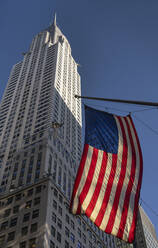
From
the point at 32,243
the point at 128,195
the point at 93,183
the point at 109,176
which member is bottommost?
the point at 128,195

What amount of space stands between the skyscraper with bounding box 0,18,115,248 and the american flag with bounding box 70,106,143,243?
26.0 m

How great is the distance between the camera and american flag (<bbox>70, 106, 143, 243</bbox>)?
773 inches

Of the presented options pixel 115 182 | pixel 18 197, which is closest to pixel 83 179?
pixel 115 182

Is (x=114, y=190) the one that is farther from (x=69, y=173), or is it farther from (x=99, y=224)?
(x=69, y=173)

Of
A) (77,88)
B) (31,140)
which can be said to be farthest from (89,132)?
(77,88)

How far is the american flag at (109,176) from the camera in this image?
19.6 metres

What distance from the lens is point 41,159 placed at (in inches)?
2422

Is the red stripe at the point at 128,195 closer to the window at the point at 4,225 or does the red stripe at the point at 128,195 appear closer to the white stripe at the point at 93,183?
the white stripe at the point at 93,183

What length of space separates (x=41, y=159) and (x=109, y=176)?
41.6 metres

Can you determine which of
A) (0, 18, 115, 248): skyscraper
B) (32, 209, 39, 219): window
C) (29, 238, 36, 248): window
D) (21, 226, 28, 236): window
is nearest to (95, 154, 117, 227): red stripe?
(0, 18, 115, 248): skyscraper

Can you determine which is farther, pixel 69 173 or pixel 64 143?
pixel 64 143

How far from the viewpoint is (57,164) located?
6397 centimetres

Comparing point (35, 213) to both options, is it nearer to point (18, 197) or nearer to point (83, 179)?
point (18, 197)

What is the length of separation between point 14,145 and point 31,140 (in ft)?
19.8
